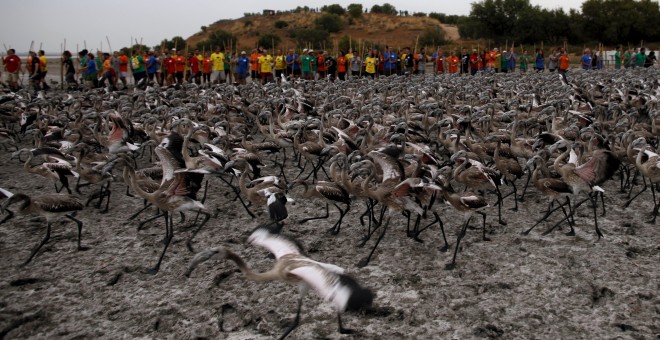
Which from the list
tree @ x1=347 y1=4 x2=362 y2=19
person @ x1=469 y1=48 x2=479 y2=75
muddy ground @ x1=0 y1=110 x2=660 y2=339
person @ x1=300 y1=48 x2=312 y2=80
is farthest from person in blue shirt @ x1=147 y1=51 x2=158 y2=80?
tree @ x1=347 y1=4 x2=362 y2=19

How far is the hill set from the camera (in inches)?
3524

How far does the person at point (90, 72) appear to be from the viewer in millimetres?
26786

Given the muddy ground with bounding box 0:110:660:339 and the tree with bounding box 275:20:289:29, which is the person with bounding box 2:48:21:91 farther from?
the tree with bounding box 275:20:289:29

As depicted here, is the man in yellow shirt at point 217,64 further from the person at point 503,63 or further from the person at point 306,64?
the person at point 503,63

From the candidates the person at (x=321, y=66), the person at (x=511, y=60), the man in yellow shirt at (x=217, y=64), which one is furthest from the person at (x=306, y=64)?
the person at (x=511, y=60)

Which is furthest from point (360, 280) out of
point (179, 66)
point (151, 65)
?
point (179, 66)

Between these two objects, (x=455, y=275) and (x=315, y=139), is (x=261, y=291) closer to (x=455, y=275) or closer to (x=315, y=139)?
(x=455, y=275)

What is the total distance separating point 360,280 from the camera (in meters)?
6.96

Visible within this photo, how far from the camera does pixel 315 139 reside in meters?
12.2

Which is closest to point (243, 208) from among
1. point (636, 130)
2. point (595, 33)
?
point (636, 130)

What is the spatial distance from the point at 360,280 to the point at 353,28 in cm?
9241

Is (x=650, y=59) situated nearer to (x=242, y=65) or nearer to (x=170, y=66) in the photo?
(x=242, y=65)

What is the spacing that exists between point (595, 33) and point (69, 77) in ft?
218

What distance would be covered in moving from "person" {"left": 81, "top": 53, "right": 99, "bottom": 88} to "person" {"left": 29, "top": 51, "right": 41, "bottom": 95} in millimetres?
2159
